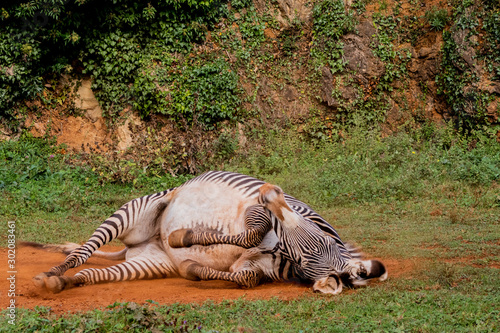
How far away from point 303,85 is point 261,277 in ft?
35.0

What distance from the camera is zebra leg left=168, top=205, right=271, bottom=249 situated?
5.13 m

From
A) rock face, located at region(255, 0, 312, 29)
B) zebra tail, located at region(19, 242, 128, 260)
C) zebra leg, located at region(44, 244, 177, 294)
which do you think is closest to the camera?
zebra leg, located at region(44, 244, 177, 294)

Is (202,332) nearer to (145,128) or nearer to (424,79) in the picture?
(145,128)

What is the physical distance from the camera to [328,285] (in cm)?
489

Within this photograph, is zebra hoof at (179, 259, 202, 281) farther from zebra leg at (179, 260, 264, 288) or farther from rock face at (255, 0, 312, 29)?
rock face at (255, 0, 312, 29)

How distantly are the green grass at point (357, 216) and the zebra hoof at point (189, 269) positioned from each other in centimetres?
106

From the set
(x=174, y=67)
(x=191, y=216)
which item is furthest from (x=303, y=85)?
(x=191, y=216)

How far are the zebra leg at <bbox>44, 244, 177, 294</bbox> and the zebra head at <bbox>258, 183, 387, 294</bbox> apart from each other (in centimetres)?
162

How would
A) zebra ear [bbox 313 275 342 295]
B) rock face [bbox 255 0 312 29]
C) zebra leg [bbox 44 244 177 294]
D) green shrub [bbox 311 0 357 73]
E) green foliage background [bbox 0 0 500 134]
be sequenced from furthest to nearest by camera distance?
1. rock face [bbox 255 0 312 29]
2. green shrub [bbox 311 0 357 73]
3. green foliage background [bbox 0 0 500 134]
4. zebra leg [bbox 44 244 177 294]
5. zebra ear [bbox 313 275 342 295]

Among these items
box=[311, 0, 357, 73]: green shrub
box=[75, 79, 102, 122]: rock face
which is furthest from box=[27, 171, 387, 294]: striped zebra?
box=[311, 0, 357, 73]: green shrub

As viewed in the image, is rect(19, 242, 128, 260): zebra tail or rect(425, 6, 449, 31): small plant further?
rect(425, 6, 449, 31): small plant

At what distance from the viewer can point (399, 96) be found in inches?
596

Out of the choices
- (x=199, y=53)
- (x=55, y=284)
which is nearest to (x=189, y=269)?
(x=55, y=284)

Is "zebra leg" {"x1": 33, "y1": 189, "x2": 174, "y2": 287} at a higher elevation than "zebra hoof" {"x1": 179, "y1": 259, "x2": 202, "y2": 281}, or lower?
higher
